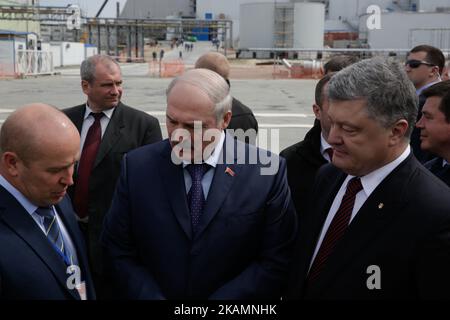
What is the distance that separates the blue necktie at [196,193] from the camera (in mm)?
2533

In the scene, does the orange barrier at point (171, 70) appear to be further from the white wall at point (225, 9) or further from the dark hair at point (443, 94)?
the white wall at point (225, 9)

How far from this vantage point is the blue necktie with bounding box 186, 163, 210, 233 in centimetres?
253

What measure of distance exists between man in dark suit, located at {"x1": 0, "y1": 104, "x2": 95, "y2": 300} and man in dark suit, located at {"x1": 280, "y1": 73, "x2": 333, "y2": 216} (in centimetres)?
161

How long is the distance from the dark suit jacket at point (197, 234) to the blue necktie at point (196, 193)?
0.04m

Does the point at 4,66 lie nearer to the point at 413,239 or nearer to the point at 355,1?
the point at 413,239

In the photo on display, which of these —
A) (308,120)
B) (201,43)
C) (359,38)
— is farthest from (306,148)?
(201,43)

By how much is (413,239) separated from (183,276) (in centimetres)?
106

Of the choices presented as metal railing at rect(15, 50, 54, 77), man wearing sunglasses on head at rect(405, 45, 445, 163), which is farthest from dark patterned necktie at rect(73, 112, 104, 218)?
metal railing at rect(15, 50, 54, 77)

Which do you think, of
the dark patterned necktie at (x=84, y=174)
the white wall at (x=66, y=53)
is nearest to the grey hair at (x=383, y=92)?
the dark patterned necktie at (x=84, y=174)

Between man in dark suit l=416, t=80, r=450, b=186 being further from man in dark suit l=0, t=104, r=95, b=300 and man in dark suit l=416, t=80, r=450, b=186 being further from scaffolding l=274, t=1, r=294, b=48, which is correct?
scaffolding l=274, t=1, r=294, b=48

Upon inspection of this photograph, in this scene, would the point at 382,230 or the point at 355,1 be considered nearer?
the point at 382,230

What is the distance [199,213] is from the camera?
100.0 inches

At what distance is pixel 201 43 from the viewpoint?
7044 centimetres

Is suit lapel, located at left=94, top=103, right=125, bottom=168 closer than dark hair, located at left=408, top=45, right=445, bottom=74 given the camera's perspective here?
Yes
